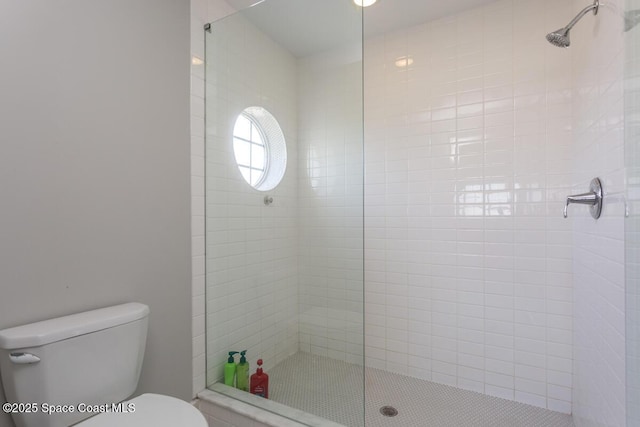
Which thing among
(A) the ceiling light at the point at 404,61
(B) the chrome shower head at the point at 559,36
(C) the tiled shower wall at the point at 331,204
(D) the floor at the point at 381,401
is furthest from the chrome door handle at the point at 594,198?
(A) the ceiling light at the point at 404,61

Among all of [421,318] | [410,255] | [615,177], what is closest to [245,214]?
[410,255]

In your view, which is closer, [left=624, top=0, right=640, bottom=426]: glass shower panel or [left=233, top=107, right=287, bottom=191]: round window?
[left=624, top=0, right=640, bottom=426]: glass shower panel

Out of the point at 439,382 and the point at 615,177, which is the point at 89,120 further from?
the point at 439,382

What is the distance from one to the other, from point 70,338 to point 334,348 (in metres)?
1.13

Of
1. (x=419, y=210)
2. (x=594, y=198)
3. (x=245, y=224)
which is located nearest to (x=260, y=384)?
(x=245, y=224)

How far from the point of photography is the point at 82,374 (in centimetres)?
109

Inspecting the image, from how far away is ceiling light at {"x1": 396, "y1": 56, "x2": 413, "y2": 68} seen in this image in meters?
2.27

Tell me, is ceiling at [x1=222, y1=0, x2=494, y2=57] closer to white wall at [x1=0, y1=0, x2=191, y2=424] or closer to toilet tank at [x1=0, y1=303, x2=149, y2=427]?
white wall at [x1=0, y1=0, x2=191, y2=424]

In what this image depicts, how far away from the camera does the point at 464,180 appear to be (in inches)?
82.7

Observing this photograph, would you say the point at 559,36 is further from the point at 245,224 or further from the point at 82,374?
the point at 82,374

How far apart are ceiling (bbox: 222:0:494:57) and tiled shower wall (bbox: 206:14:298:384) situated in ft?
0.24

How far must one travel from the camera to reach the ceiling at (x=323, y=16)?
1.59 meters

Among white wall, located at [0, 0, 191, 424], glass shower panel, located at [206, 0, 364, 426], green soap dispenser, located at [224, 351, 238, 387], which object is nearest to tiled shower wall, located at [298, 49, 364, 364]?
glass shower panel, located at [206, 0, 364, 426]

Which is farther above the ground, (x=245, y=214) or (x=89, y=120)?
(x=89, y=120)
